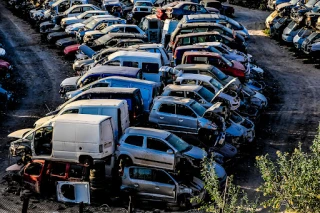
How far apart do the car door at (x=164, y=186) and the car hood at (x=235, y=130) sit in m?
4.60

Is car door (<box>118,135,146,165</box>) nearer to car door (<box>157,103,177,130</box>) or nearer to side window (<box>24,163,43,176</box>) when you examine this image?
side window (<box>24,163,43,176</box>)

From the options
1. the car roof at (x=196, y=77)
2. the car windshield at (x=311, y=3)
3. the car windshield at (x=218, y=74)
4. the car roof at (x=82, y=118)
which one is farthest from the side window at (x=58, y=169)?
the car windshield at (x=311, y=3)

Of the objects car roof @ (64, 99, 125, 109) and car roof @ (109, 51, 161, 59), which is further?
car roof @ (109, 51, 161, 59)

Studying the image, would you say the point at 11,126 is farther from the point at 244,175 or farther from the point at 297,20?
the point at 297,20

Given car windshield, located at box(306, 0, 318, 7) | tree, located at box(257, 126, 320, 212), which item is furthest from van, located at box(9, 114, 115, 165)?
car windshield, located at box(306, 0, 318, 7)

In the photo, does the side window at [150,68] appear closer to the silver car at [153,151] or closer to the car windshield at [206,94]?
the car windshield at [206,94]

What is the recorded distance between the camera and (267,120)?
2458cm

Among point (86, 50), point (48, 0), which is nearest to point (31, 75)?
point (86, 50)

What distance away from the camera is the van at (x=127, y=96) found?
20562mm

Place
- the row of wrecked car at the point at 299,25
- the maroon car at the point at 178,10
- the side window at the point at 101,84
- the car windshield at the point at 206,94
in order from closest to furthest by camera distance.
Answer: the car windshield at the point at 206,94 → the side window at the point at 101,84 → the row of wrecked car at the point at 299,25 → the maroon car at the point at 178,10

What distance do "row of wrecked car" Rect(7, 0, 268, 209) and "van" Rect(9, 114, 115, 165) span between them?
0.09 ft

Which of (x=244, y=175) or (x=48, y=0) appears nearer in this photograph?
(x=244, y=175)

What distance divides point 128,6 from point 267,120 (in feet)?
65.1

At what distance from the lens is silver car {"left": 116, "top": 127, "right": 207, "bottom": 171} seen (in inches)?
708
